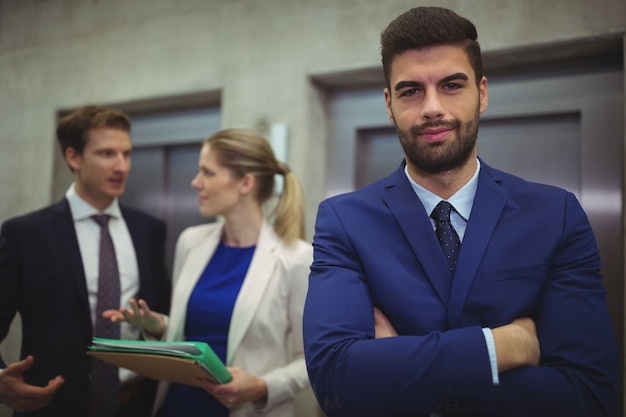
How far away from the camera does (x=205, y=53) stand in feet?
9.50

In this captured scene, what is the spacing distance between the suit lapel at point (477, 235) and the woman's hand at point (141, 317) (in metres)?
1.21

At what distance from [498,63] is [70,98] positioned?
2.48 meters

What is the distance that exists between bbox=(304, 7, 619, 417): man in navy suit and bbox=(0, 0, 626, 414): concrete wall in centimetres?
110

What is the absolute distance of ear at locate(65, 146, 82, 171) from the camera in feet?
7.70

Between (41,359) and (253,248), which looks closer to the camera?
(41,359)

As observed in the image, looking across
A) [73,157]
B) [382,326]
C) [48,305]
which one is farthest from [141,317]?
[382,326]

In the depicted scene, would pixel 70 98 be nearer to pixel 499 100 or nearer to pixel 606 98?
pixel 499 100

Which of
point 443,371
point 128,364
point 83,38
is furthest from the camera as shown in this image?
point 83,38

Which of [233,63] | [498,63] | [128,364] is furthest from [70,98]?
[498,63]

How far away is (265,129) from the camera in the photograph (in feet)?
8.85

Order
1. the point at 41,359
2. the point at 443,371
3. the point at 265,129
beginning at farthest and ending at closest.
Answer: the point at 265,129
the point at 41,359
the point at 443,371

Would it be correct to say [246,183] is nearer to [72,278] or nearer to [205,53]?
[72,278]

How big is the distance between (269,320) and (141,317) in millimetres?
471

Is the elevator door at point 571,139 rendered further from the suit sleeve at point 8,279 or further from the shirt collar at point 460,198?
the suit sleeve at point 8,279
